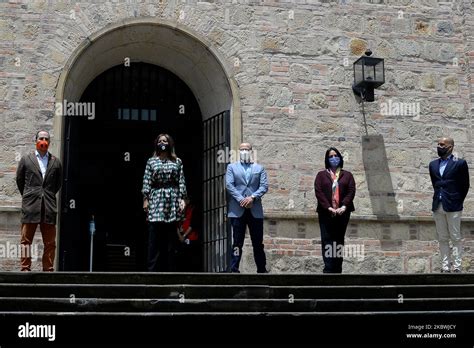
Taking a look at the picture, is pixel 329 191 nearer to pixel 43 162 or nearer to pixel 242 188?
pixel 242 188

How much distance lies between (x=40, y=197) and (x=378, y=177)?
5.31 m

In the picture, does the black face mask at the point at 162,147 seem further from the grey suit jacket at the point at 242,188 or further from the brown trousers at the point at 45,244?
the brown trousers at the point at 45,244

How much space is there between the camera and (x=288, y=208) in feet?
38.1

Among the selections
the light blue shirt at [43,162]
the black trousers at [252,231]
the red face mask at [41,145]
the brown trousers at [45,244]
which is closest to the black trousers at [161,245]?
the black trousers at [252,231]

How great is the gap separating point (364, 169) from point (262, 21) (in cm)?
285

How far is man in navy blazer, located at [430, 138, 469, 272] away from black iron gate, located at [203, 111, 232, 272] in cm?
306

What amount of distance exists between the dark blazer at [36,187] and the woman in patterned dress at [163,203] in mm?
1155

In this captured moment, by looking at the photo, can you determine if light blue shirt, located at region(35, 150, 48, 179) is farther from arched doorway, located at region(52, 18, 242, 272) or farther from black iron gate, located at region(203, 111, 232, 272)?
black iron gate, located at region(203, 111, 232, 272)

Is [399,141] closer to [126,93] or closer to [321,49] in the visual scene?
[321,49]

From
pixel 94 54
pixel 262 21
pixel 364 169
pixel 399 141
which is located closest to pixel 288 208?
pixel 364 169

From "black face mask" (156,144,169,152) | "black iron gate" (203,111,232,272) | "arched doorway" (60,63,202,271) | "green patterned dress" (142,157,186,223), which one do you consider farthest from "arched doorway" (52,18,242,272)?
"black face mask" (156,144,169,152)

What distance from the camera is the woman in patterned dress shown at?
9250 mm

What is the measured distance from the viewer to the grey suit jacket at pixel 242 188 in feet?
32.5
